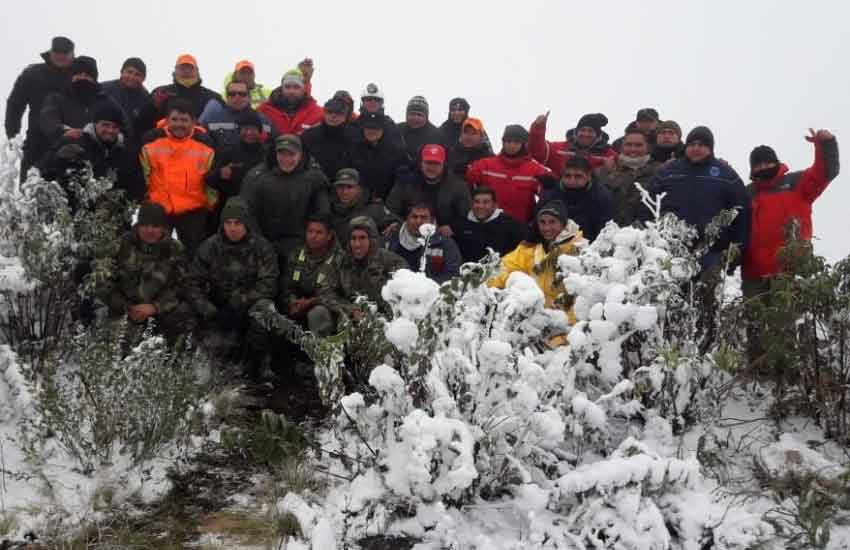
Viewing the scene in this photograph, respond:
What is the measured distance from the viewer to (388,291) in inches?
Answer: 132

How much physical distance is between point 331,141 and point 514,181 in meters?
1.93

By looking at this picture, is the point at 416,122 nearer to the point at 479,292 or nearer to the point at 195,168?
the point at 195,168

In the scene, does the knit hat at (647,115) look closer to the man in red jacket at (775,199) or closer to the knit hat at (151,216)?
the man in red jacket at (775,199)

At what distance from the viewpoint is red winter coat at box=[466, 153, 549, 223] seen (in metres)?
7.36

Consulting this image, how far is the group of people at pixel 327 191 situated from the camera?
585 cm

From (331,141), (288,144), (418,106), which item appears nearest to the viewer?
(288,144)

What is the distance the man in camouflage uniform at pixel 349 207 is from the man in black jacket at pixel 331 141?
2.32ft

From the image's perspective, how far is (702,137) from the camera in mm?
6184

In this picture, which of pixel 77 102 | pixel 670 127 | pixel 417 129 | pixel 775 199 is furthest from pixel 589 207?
pixel 77 102

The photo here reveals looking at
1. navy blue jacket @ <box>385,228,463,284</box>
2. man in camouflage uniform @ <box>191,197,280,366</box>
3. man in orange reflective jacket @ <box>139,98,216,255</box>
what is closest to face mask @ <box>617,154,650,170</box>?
navy blue jacket @ <box>385,228,463,284</box>

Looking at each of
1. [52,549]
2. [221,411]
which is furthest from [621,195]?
[52,549]

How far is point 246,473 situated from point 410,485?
4.46ft

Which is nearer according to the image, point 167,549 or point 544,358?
point 167,549

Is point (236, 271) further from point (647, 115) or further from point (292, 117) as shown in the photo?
point (647, 115)
